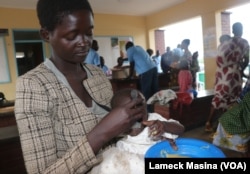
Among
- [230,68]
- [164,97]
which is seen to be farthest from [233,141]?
[164,97]

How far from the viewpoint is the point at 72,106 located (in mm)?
791

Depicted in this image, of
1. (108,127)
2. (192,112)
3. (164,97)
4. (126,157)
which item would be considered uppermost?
(108,127)

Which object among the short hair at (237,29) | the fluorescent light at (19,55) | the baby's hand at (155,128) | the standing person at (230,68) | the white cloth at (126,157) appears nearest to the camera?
the white cloth at (126,157)

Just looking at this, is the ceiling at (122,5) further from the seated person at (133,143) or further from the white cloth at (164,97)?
the seated person at (133,143)

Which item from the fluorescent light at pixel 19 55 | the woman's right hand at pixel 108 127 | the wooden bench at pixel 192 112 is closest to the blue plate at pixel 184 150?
the woman's right hand at pixel 108 127

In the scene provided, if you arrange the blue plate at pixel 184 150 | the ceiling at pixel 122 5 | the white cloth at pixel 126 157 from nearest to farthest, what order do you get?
the blue plate at pixel 184 150, the white cloth at pixel 126 157, the ceiling at pixel 122 5

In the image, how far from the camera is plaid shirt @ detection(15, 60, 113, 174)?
694 mm

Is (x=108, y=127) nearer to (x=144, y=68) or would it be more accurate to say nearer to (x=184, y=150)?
(x=184, y=150)

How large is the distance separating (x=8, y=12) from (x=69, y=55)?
665cm

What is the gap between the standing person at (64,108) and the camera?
70 cm

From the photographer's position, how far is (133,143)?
38.0 inches

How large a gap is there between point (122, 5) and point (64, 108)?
689 centimetres

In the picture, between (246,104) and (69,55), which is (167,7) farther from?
(69,55)

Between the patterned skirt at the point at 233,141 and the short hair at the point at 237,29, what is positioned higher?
the short hair at the point at 237,29
